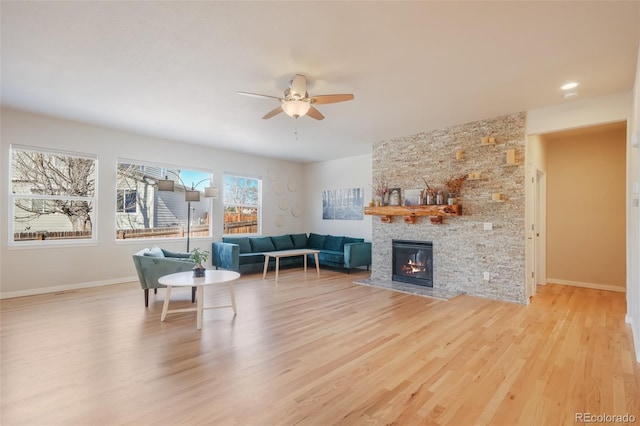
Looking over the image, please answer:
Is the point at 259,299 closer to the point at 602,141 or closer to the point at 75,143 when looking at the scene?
the point at 75,143

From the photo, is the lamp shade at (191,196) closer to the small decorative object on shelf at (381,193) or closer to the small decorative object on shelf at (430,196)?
the small decorative object on shelf at (381,193)

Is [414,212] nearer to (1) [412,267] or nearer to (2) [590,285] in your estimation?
(1) [412,267]

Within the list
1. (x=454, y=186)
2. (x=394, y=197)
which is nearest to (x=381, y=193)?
(x=394, y=197)

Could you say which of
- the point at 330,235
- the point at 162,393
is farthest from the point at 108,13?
the point at 330,235

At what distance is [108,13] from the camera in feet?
7.66

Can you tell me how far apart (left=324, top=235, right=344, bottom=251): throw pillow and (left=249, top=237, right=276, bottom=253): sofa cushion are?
4.26 feet

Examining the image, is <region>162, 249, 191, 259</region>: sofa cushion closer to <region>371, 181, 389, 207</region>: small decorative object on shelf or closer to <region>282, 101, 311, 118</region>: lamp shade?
<region>282, 101, 311, 118</region>: lamp shade

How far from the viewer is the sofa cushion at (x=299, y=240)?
26.3 ft

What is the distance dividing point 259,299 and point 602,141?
20.4ft

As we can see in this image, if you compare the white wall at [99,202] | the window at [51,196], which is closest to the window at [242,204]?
the white wall at [99,202]

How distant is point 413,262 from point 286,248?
3.35 meters

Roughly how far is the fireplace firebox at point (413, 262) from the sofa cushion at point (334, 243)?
1.71m

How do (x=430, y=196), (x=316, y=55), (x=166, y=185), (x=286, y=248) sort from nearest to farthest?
(x=316, y=55), (x=430, y=196), (x=166, y=185), (x=286, y=248)

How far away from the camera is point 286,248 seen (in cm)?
779
